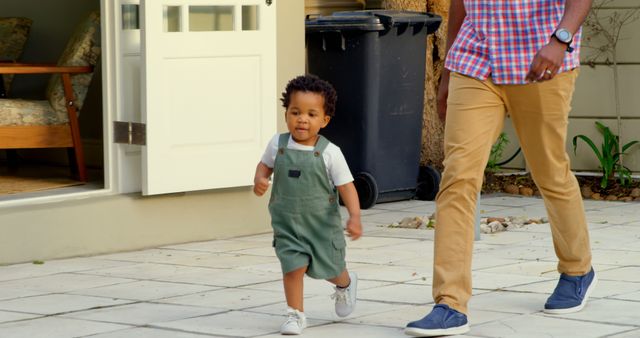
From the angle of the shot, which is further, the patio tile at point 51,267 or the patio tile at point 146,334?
the patio tile at point 51,267

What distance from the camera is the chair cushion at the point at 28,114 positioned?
848cm

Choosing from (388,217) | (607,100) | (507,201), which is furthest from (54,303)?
(607,100)

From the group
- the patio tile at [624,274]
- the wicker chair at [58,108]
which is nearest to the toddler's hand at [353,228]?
the patio tile at [624,274]

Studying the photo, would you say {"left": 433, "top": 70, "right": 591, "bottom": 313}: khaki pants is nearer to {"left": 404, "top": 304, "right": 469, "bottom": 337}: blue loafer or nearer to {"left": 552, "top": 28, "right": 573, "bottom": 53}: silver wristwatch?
{"left": 404, "top": 304, "right": 469, "bottom": 337}: blue loafer

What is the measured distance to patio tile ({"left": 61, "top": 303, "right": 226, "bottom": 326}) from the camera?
5340 millimetres

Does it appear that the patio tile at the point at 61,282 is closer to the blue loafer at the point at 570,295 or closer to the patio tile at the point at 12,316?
the patio tile at the point at 12,316

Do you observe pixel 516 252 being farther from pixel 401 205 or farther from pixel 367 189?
pixel 401 205

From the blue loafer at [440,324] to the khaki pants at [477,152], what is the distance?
40 mm

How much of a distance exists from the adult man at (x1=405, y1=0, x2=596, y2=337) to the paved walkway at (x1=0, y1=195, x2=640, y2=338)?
253 millimetres

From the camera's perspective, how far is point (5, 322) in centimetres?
532

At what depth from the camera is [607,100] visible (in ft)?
35.7

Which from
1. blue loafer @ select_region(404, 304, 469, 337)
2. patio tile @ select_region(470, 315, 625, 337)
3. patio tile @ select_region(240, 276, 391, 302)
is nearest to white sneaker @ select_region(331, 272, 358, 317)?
blue loafer @ select_region(404, 304, 469, 337)

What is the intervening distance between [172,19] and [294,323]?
3008 millimetres

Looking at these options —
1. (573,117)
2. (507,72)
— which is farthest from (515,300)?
(573,117)
